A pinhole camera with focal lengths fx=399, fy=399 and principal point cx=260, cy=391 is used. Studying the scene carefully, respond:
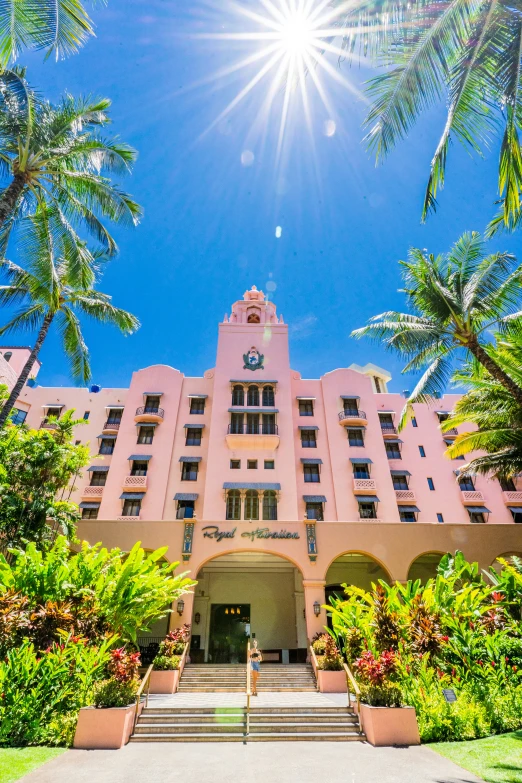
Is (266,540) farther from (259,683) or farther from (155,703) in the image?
(155,703)

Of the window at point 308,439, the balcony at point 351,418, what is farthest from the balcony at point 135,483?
the balcony at point 351,418

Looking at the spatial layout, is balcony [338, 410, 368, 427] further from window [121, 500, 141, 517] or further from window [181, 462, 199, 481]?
window [121, 500, 141, 517]

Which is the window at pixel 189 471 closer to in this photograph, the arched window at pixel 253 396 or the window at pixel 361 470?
the arched window at pixel 253 396

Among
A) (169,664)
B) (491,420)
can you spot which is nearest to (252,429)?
(491,420)

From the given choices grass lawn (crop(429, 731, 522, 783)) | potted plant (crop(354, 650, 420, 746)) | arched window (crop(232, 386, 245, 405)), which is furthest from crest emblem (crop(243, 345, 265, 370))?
grass lawn (crop(429, 731, 522, 783))

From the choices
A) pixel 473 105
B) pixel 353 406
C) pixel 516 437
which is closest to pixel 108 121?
pixel 473 105

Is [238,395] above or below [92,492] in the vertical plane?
above

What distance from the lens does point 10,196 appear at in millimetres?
8688

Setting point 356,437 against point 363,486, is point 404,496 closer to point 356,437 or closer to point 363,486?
point 363,486

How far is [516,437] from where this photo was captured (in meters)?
16.5

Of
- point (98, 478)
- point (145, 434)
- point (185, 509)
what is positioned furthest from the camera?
point (145, 434)

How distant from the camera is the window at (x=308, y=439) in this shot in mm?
26266

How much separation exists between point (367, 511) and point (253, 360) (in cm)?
1229

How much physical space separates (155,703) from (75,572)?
4297mm
